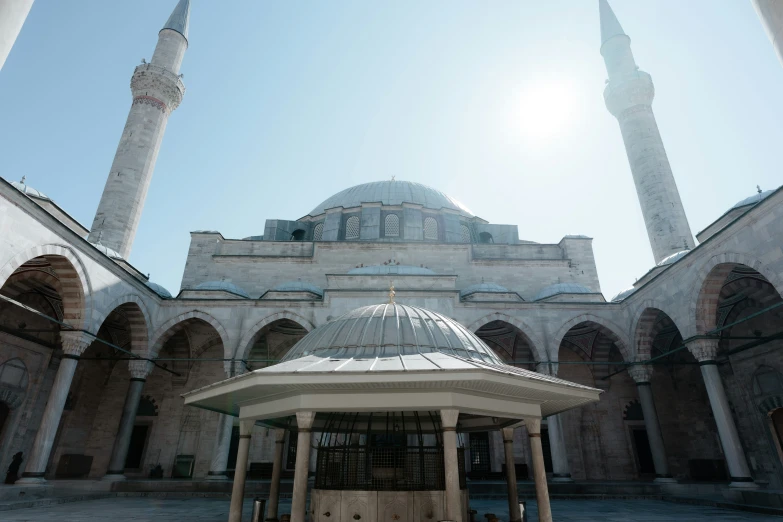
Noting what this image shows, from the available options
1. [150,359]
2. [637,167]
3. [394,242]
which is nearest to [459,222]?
[394,242]

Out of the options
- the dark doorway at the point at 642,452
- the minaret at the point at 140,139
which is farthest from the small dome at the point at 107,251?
the dark doorway at the point at 642,452

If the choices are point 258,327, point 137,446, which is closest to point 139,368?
point 258,327

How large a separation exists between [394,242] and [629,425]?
10.4m

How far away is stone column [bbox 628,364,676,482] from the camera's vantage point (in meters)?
11.4

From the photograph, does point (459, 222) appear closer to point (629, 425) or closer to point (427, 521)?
point (629, 425)

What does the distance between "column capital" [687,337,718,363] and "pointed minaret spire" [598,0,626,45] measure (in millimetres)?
16998

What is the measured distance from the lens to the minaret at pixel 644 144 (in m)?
15.9

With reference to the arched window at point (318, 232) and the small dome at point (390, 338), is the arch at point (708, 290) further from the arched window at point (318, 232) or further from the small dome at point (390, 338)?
the arched window at point (318, 232)

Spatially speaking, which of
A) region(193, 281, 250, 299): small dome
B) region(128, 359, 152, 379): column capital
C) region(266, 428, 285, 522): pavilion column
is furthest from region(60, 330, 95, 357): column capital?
region(266, 428, 285, 522): pavilion column

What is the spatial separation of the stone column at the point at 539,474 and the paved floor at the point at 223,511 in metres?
2.81

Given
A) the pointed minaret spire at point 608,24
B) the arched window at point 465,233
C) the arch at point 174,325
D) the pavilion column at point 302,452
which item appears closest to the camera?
the pavilion column at point 302,452

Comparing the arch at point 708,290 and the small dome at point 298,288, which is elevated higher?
the small dome at point 298,288

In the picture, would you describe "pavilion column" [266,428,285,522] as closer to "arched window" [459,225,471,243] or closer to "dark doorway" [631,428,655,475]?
"dark doorway" [631,428,655,475]

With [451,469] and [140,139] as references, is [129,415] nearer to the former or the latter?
[140,139]
